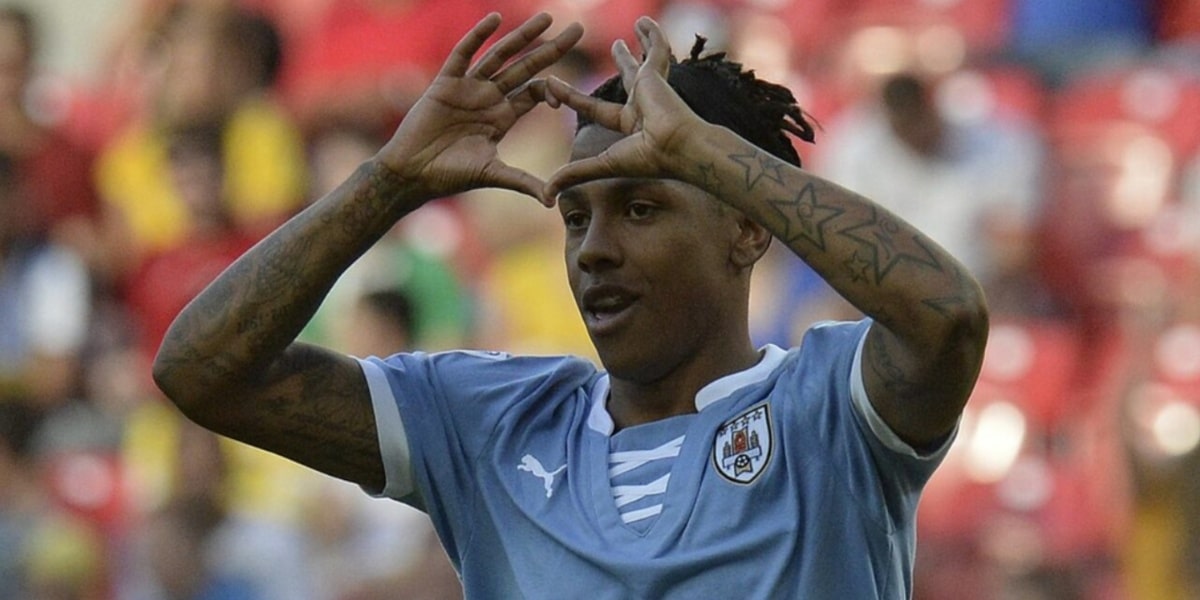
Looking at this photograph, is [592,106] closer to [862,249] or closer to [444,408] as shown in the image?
[862,249]

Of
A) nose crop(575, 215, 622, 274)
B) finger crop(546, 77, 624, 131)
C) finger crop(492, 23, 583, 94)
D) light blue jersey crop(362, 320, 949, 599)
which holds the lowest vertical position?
light blue jersey crop(362, 320, 949, 599)

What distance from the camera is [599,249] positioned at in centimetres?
285

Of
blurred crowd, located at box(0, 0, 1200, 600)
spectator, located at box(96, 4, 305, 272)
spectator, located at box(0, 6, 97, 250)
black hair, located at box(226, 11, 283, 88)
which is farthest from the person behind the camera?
spectator, located at box(0, 6, 97, 250)

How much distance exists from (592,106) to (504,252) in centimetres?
430

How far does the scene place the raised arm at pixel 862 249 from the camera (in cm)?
260

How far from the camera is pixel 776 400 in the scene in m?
2.85

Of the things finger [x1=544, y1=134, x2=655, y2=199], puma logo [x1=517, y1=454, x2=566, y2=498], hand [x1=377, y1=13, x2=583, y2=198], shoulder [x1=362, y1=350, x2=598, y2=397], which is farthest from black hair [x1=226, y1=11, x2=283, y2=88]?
finger [x1=544, y1=134, x2=655, y2=199]

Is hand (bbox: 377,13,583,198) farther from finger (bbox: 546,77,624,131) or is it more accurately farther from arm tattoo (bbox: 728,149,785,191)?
arm tattoo (bbox: 728,149,785,191)

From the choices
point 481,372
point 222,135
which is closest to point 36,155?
point 222,135

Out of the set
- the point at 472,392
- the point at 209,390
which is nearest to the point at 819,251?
the point at 472,392

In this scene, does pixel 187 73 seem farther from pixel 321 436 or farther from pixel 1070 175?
pixel 321 436

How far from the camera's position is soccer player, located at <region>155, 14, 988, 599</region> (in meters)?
2.66

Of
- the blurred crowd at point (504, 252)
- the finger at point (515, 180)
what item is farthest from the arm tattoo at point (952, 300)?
the blurred crowd at point (504, 252)

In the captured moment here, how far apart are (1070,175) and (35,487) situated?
3.85 m
